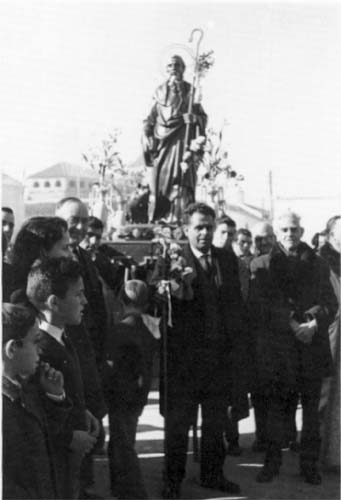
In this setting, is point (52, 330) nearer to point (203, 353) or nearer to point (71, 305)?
point (71, 305)

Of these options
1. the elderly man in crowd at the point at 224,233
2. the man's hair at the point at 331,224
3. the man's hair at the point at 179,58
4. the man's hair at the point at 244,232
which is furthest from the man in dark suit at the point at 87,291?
the man's hair at the point at 179,58

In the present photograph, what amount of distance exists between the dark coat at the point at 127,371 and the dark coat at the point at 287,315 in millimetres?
611

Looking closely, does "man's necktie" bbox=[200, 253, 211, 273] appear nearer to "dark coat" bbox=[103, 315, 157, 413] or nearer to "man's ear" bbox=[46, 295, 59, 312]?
"dark coat" bbox=[103, 315, 157, 413]

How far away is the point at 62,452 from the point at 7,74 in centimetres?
174

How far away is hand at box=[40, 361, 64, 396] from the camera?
2373 millimetres

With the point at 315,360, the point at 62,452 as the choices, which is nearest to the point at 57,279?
the point at 62,452

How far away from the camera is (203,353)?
10.8ft

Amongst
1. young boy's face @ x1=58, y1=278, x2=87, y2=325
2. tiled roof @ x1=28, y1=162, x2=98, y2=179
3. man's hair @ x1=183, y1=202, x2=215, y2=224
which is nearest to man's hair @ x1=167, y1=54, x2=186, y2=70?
tiled roof @ x1=28, y1=162, x2=98, y2=179

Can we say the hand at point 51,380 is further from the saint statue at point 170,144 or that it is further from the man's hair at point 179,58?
the saint statue at point 170,144

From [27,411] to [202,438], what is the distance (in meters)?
1.20

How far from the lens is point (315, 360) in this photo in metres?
3.47

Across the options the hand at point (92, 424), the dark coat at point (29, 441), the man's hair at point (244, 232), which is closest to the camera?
the dark coat at point (29, 441)

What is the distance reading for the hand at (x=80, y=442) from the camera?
2451mm

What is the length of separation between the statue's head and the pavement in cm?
320
